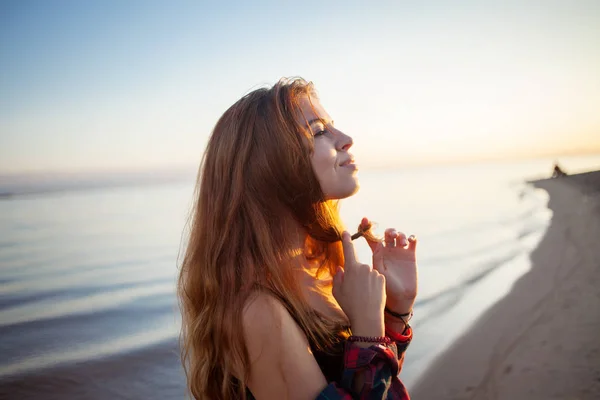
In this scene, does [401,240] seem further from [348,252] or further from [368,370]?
[368,370]

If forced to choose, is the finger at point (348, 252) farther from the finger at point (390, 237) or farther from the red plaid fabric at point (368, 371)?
the finger at point (390, 237)

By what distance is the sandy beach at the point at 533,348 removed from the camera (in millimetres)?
4277

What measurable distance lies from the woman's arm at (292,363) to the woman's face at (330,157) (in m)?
0.68

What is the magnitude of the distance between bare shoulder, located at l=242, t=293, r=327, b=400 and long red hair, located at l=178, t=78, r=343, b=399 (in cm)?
10

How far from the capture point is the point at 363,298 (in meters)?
1.81

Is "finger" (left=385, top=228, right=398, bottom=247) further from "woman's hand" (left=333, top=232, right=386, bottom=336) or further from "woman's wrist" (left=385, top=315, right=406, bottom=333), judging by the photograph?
"woman's hand" (left=333, top=232, right=386, bottom=336)

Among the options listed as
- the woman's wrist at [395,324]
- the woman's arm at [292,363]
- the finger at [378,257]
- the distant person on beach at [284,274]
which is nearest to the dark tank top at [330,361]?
the distant person on beach at [284,274]

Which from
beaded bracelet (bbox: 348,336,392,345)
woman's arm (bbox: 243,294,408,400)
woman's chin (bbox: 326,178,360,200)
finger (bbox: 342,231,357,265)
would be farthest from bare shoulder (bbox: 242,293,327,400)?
woman's chin (bbox: 326,178,360,200)

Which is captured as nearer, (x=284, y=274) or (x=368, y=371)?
(x=368, y=371)

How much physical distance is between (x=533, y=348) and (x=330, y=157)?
4.41m

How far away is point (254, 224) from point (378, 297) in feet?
2.17

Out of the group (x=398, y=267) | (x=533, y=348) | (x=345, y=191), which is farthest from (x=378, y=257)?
(x=533, y=348)

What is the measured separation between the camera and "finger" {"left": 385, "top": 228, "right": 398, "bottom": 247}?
2.37 m

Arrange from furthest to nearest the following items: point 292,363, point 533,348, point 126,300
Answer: point 126,300, point 533,348, point 292,363
